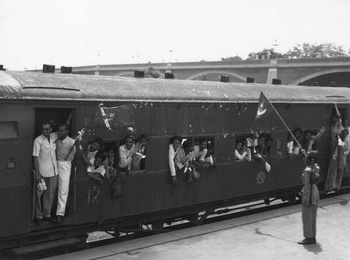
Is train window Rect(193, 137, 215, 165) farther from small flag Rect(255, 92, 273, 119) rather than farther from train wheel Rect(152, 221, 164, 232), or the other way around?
train wheel Rect(152, 221, 164, 232)

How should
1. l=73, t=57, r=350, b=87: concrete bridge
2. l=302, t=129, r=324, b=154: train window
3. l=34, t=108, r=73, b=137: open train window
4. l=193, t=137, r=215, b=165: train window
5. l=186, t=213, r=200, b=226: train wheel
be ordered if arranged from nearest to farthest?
1. l=34, t=108, r=73, b=137: open train window
2. l=193, t=137, r=215, b=165: train window
3. l=186, t=213, r=200, b=226: train wheel
4. l=302, t=129, r=324, b=154: train window
5. l=73, t=57, r=350, b=87: concrete bridge

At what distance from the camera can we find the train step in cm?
647

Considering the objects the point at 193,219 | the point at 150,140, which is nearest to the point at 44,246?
the point at 150,140

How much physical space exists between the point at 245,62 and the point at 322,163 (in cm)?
4061

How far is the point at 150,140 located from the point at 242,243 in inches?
93.3

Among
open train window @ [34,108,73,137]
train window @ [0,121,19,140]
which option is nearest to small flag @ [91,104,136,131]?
open train window @ [34,108,73,137]

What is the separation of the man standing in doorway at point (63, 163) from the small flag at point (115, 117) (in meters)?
0.51

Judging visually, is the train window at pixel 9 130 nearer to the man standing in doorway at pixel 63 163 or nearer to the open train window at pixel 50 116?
the man standing in doorway at pixel 63 163

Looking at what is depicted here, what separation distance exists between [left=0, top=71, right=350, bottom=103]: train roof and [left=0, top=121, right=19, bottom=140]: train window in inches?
14.3

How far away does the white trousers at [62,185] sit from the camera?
267 inches

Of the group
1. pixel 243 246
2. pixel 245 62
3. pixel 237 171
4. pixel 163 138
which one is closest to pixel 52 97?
pixel 163 138

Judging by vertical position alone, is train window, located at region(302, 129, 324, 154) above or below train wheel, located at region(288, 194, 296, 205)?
above

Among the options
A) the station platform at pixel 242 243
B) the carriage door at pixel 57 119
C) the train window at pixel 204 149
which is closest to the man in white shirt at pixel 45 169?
the carriage door at pixel 57 119

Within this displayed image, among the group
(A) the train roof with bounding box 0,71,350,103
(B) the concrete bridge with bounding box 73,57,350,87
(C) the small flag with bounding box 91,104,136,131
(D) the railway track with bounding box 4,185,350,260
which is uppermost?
(B) the concrete bridge with bounding box 73,57,350,87
